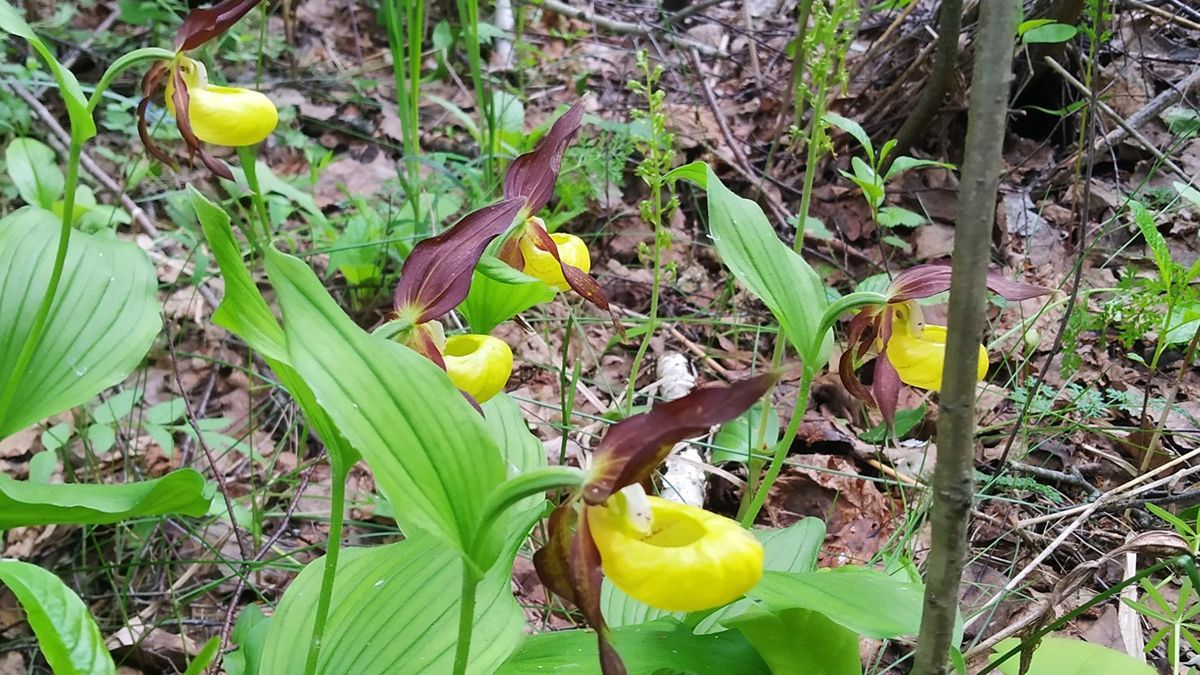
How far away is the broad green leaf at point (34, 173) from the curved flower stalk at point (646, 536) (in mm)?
1960

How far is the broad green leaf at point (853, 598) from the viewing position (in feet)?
3.16

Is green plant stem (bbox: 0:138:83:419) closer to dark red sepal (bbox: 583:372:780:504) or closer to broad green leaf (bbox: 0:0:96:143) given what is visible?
broad green leaf (bbox: 0:0:96:143)

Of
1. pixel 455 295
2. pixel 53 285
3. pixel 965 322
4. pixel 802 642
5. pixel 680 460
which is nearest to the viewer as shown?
pixel 965 322

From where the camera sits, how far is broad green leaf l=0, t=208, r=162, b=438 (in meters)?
1.57

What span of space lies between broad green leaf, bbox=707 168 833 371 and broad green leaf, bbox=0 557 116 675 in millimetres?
928

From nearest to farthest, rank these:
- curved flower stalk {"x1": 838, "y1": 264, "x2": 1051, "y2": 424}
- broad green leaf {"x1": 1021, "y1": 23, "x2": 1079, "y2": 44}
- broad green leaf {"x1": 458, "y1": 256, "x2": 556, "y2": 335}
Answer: curved flower stalk {"x1": 838, "y1": 264, "x2": 1051, "y2": 424} < broad green leaf {"x1": 458, "y1": 256, "x2": 556, "y2": 335} < broad green leaf {"x1": 1021, "y1": 23, "x2": 1079, "y2": 44}

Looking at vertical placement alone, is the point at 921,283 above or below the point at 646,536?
above

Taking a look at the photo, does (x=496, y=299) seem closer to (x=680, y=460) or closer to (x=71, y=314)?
(x=680, y=460)

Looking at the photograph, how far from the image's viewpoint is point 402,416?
0.82 metres

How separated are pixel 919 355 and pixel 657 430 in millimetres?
748

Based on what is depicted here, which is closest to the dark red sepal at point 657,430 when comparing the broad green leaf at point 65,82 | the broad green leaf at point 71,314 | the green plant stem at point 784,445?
the green plant stem at point 784,445

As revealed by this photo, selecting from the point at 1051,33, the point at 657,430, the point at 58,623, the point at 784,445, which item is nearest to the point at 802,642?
the point at 784,445

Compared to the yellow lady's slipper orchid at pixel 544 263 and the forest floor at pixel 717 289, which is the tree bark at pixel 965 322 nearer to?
the forest floor at pixel 717 289

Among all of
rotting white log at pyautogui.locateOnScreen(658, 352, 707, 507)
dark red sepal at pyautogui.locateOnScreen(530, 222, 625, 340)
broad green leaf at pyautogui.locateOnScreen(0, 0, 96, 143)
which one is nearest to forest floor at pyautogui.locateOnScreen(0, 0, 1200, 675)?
rotting white log at pyautogui.locateOnScreen(658, 352, 707, 507)
